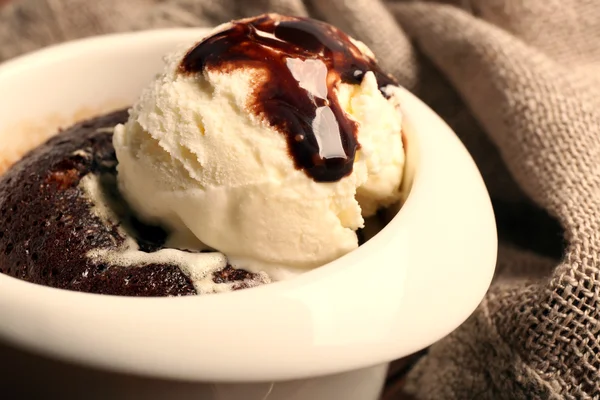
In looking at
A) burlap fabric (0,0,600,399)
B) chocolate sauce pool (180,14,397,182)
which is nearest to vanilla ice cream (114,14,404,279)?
chocolate sauce pool (180,14,397,182)

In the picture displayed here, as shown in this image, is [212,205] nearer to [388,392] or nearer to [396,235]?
[396,235]

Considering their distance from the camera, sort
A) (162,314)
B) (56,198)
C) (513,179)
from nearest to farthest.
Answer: (162,314)
(56,198)
(513,179)

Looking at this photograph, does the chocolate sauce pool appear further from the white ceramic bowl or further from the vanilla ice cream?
the white ceramic bowl

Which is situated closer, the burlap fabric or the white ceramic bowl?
the white ceramic bowl

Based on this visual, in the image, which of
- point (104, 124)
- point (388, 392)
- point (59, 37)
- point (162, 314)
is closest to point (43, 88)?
point (104, 124)

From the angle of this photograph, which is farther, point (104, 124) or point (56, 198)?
point (104, 124)

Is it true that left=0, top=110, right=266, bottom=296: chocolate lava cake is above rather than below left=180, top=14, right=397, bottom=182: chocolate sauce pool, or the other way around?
below

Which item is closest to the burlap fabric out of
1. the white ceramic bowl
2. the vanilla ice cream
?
the white ceramic bowl

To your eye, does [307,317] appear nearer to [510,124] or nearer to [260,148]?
[260,148]
